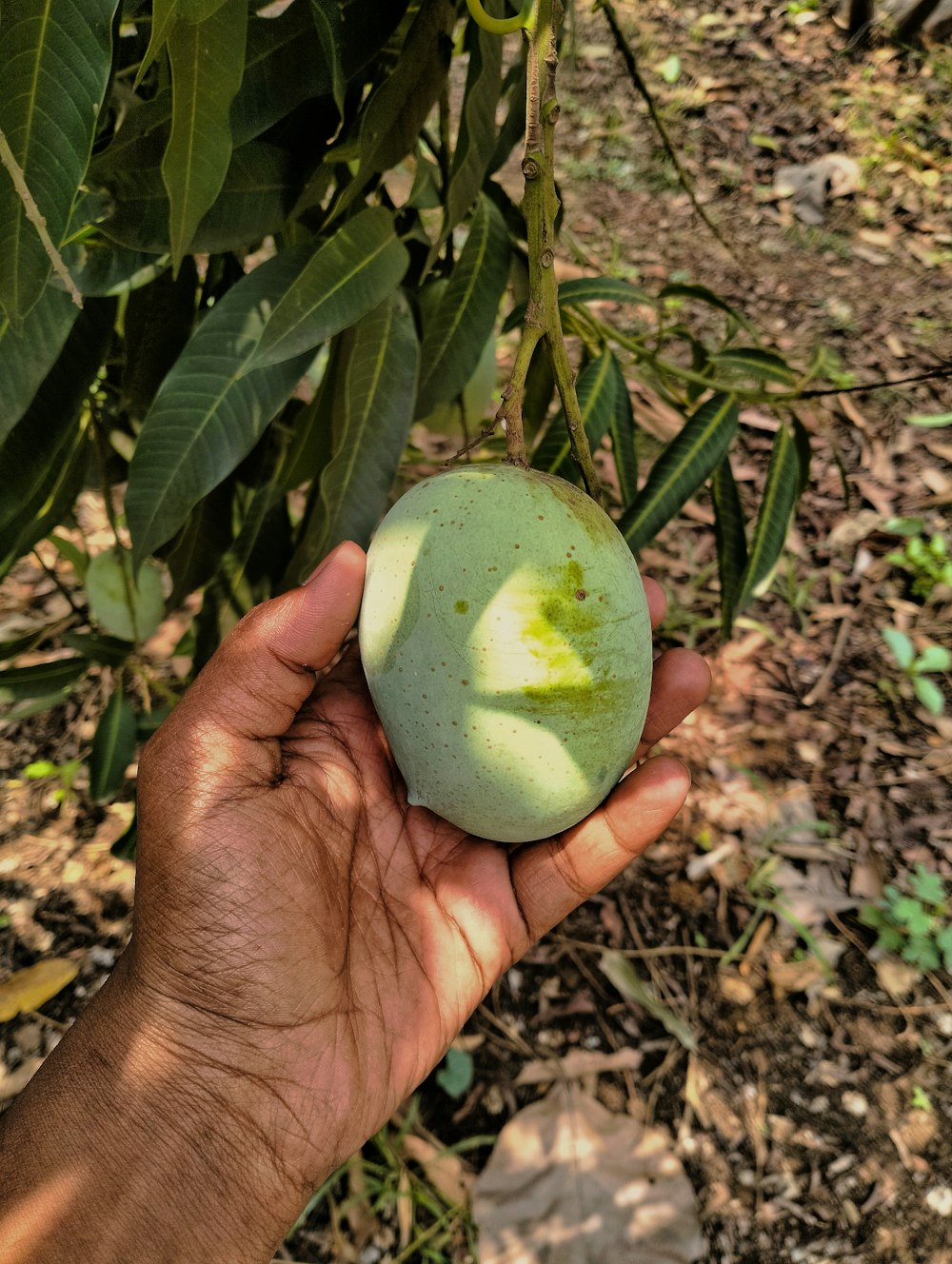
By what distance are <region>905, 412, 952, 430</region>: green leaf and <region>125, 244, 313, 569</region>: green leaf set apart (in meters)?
2.34

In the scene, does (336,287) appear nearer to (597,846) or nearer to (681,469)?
(681,469)

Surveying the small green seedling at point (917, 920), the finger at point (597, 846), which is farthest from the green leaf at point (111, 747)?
the small green seedling at point (917, 920)

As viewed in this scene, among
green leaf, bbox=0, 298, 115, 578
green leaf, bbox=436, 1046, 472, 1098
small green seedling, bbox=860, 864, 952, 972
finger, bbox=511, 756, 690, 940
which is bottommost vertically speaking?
small green seedling, bbox=860, 864, 952, 972

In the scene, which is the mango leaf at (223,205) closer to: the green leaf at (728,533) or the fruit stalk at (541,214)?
the fruit stalk at (541,214)

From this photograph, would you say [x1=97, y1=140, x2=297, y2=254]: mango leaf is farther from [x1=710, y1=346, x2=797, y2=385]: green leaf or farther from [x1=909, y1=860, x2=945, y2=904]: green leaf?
[x1=909, y1=860, x2=945, y2=904]: green leaf

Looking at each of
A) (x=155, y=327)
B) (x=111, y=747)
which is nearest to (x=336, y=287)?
(x=155, y=327)

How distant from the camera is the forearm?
1169 millimetres

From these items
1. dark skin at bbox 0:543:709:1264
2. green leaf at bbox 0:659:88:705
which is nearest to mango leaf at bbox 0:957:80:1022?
green leaf at bbox 0:659:88:705

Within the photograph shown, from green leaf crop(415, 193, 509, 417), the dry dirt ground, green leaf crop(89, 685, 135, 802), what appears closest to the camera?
green leaf crop(415, 193, 509, 417)

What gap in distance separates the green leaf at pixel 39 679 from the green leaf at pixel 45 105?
36.4 inches

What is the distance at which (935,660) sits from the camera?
2.61 meters

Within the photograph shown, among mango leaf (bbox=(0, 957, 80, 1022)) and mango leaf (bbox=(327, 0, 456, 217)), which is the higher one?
mango leaf (bbox=(327, 0, 456, 217))

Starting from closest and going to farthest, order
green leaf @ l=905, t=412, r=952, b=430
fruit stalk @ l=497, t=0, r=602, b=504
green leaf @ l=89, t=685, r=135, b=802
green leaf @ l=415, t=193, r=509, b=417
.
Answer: fruit stalk @ l=497, t=0, r=602, b=504
green leaf @ l=415, t=193, r=509, b=417
green leaf @ l=89, t=685, r=135, b=802
green leaf @ l=905, t=412, r=952, b=430

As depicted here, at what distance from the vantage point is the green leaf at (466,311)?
1.35m
